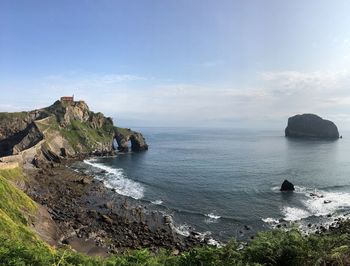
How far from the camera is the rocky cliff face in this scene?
107 meters

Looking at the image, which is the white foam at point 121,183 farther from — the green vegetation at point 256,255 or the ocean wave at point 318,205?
the green vegetation at point 256,255

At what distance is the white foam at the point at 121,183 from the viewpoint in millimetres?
71875

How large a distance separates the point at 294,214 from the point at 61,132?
288 ft

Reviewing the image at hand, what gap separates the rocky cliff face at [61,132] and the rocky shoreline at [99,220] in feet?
100

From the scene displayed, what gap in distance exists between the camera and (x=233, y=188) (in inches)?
2911

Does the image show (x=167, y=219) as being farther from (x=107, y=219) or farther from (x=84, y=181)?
(x=84, y=181)

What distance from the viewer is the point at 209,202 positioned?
64.4 m

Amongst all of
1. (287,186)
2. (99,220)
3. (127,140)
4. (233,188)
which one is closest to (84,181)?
(99,220)

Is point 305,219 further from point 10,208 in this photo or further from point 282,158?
point 282,158

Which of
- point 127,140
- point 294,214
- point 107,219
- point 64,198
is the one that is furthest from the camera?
point 127,140

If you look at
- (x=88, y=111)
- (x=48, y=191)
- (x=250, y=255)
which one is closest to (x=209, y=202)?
(x=48, y=191)

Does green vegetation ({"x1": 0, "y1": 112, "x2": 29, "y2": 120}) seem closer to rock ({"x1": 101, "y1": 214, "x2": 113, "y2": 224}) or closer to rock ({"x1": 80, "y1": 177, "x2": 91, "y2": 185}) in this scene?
rock ({"x1": 80, "y1": 177, "x2": 91, "y2": 185})

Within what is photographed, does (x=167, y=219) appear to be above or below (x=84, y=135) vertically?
below

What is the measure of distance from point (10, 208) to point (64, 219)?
11958mm
